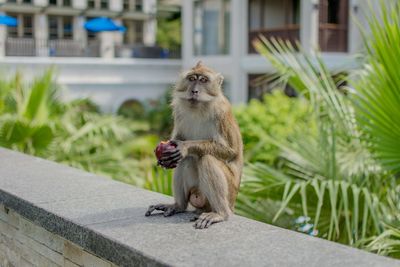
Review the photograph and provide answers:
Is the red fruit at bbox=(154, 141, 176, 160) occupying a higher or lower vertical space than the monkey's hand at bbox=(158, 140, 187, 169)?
higher

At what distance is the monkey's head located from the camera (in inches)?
140

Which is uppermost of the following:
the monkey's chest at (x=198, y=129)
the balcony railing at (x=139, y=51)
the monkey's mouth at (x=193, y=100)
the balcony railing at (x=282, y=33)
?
the balcony railing at (x=282, y=33)

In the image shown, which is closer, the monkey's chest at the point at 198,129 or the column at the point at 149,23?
the monkey's chest at the point at 198,129

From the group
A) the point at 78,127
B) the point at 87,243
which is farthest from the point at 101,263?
the point at 78,127

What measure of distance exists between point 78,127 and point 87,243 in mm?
6470

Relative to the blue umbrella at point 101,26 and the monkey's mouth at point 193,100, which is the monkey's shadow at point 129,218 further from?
the blue umbrella at point 101,26

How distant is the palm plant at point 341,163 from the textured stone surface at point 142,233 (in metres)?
1.24

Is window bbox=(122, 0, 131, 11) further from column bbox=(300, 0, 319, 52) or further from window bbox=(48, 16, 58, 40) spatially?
column bbox=(300, 0, 319, 52)

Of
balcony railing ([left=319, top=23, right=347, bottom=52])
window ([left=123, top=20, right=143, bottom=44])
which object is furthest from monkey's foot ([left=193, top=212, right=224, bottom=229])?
window ([left=123, top=20, right=143, bottom=44])

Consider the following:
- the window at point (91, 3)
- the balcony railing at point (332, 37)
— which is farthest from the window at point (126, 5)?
the balcony railing at point (332, 37)

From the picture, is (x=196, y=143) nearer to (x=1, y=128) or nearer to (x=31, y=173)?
(x=31, y=173)

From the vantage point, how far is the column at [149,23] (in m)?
35.3

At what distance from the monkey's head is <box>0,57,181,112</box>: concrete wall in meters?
23.9

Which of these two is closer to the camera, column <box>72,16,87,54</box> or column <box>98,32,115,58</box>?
column <box>98,32,115,58</box>
